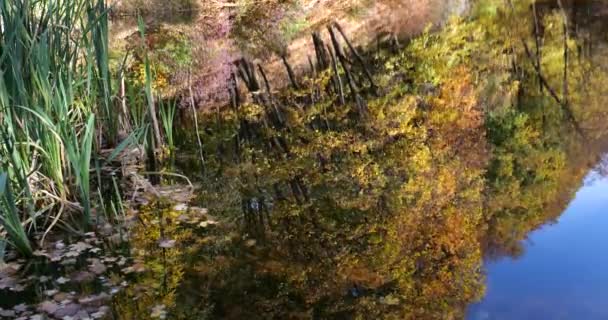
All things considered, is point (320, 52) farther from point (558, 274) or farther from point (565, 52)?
point (558, 274)

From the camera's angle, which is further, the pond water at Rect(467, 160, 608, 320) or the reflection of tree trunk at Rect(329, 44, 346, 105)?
the reflection of tree trunk at Rect(329, 44, 346, 105)

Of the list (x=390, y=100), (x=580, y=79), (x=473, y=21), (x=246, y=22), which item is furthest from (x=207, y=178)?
(x=246, y=22)

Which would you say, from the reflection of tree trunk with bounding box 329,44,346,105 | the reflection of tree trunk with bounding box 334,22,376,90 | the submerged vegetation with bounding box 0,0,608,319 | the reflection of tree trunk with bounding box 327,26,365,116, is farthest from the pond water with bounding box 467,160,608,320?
the reflection of tree trunk with bounding box 334,22,376,90

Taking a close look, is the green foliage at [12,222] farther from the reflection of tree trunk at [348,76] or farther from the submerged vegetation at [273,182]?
the reflection of tree trunk at [348,76]

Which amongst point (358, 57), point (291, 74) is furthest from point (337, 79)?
point (358, 57)

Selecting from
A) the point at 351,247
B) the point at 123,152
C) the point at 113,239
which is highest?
the point at 123,152

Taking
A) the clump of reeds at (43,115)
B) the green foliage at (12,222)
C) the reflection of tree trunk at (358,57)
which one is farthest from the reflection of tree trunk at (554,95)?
the green foliage at (12,222)

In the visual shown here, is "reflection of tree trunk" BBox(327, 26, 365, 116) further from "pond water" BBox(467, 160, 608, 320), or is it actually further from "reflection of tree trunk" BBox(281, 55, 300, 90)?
"pond water" BBox(467, 160, 608, 320)

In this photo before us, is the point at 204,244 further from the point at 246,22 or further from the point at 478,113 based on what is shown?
the point at 246,22
